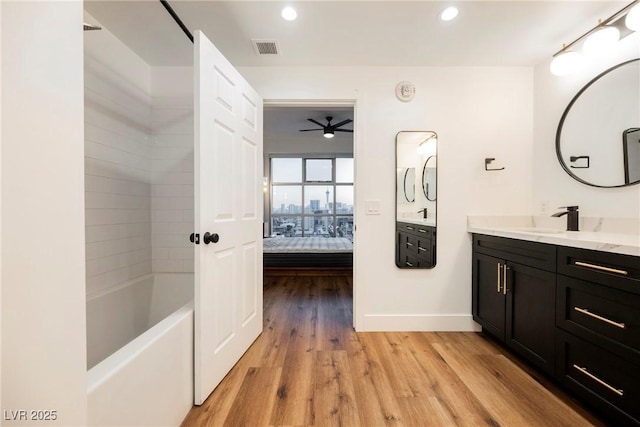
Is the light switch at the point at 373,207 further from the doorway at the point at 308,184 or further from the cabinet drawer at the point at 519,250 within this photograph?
the doorway at the point at 308,184

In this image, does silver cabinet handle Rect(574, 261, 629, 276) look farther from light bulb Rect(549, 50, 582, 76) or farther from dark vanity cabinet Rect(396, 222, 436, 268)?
light bulb Rect(549, 50, 582, 76)

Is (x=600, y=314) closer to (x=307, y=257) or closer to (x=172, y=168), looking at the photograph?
(x=172, y=168)

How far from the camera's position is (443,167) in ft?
7.59

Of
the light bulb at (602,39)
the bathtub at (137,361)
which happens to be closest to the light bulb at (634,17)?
the light bulb at (602,39)

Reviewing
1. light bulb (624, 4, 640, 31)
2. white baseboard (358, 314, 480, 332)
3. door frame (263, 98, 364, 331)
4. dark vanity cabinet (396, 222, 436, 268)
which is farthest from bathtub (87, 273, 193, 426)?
light bulb (624, 4, 640, 31)

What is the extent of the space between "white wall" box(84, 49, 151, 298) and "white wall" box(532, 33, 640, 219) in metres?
3.40

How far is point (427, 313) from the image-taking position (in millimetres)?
2328

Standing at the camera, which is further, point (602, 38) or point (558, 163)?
point (558, 163)

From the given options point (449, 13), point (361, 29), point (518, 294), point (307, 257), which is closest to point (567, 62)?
point (449, 13)

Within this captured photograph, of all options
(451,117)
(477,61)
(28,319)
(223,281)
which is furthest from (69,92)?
(477,61)

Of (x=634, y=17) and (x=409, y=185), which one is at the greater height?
(x=634, y=17)

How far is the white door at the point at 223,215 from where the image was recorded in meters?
1.42

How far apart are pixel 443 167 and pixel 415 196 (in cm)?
35

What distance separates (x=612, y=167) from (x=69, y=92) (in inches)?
114
